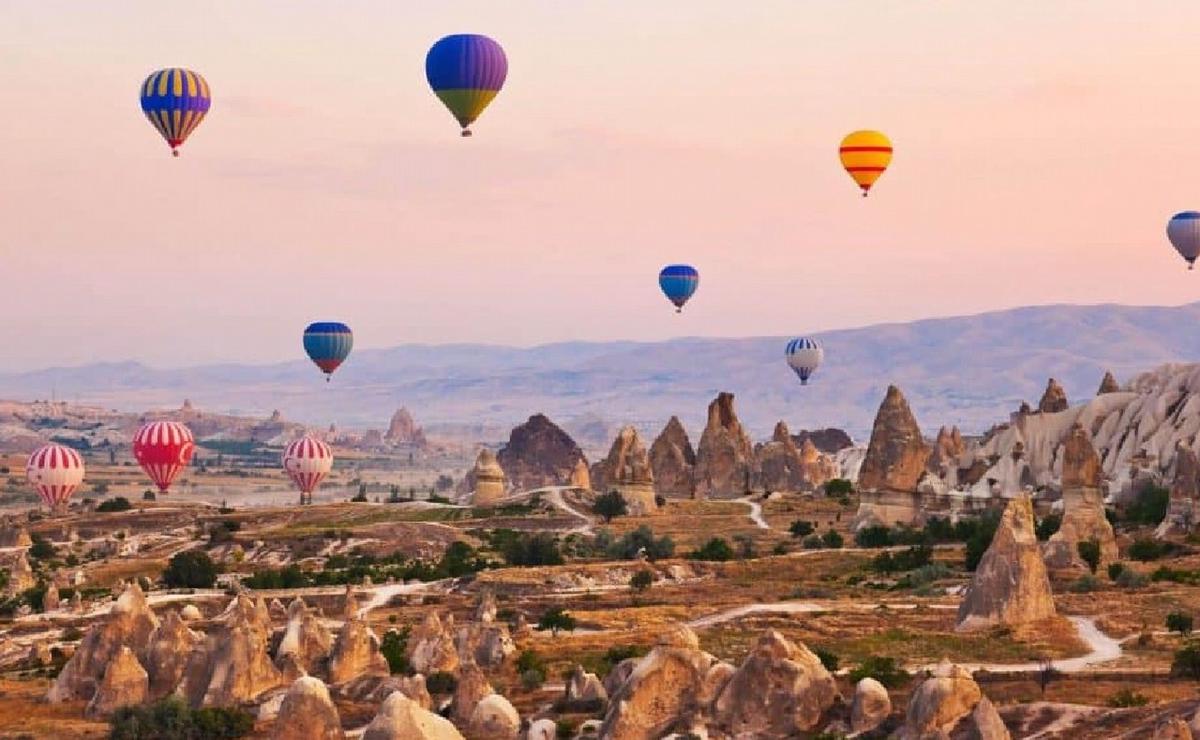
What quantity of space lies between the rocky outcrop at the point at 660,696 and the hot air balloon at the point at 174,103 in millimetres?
73266

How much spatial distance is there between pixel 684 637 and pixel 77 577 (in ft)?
170

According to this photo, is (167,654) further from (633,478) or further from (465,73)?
(633,478)

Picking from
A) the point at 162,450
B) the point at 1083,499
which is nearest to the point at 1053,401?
the point at 1083,499

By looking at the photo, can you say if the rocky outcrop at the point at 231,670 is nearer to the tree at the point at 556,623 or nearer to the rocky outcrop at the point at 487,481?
the tree at the point at 556,623

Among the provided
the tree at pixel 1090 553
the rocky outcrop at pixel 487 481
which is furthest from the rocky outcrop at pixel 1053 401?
the tree at pixel 1090 553

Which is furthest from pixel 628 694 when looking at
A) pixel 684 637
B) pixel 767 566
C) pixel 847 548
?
pixel 847 548

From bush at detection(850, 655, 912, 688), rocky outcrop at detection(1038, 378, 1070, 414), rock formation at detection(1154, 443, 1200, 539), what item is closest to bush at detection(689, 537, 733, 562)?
rock formation at detection(1154, 443, 1200, 539)

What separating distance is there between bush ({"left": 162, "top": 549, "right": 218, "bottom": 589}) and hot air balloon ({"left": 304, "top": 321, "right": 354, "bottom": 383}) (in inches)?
2106

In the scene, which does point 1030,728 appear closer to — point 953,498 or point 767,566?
point 767,566

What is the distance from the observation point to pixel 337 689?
1869 inches

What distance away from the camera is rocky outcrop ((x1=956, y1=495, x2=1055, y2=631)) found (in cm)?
5331

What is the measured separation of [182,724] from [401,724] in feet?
34.4

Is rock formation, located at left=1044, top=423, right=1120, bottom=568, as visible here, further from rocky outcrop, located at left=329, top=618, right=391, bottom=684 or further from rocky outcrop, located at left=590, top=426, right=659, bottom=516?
rocky outcrop, located at left=590, top=426, right=659, bottom=516

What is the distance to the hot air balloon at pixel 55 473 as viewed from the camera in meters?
121
